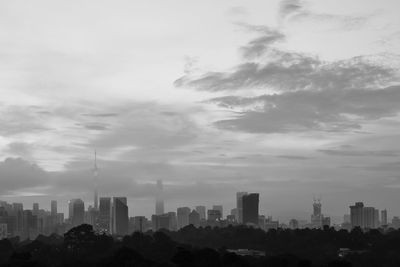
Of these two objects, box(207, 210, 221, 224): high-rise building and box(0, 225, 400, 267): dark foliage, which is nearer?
box(0, 225, 400, 267): dark foliage

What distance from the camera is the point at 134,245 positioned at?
292ft

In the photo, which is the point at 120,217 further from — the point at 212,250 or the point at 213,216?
the point at 212,250

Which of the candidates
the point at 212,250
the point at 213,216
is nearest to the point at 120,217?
the point at 213,216

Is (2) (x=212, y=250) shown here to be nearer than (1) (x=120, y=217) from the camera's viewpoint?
Yes

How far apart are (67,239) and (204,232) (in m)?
37.7

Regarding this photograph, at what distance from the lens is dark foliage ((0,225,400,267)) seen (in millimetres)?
58719

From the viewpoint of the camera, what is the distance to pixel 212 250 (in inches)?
2416

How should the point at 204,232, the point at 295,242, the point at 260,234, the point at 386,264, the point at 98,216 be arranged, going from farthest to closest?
the point at 98,216 → the point at 204,232 → the point at 260,234 → the point at 295,242 → the point at 386,264

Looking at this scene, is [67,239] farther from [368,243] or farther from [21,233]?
[21,233]

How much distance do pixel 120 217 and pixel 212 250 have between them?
420ft

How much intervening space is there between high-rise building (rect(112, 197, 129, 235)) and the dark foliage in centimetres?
6474

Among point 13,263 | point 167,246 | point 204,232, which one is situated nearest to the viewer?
point 13,263

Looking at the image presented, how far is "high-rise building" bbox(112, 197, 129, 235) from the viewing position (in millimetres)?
182625

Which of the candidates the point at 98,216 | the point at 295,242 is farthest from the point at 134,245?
the point at 98,216
